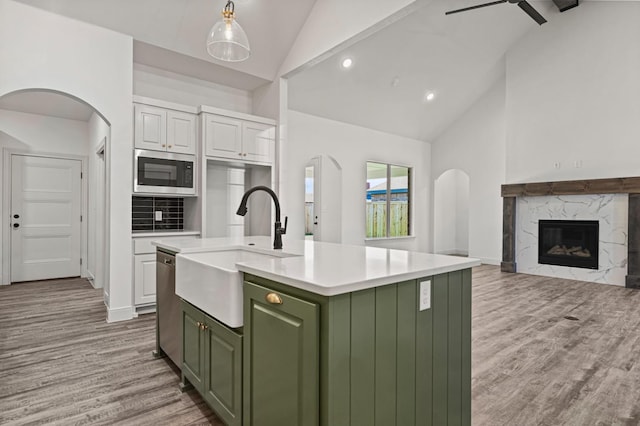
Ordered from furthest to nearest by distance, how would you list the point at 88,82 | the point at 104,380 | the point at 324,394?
the point at 88,82 < the point at 104,380 < the point at 324,394

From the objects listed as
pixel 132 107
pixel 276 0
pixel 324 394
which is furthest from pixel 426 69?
pixel 324 394

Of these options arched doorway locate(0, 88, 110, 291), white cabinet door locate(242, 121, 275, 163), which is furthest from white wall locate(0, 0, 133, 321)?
arched doorway locate(0, 88, 110, 291)

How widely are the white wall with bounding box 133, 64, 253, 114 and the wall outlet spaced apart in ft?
14.1

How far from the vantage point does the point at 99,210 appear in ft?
18.1

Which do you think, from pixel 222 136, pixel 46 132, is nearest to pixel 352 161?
pixel 222 136

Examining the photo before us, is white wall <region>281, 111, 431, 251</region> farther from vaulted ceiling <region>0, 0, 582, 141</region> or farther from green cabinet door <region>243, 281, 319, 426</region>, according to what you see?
green cabinet door <region>243, 281, 319, 426</region>

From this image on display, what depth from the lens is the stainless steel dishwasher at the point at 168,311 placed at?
241 centimetres

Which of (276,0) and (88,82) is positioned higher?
(276,0)

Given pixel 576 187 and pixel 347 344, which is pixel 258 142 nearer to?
pixel 347 344

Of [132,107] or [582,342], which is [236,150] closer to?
[132,107]

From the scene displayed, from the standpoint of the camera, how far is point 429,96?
7184 mm

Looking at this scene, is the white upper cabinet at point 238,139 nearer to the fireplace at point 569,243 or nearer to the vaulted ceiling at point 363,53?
the vaulted ceiling at point 363,53

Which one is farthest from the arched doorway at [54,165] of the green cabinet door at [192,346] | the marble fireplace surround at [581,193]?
the marble fireplace surround at [581,193]

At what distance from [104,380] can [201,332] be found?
41.7 inches
